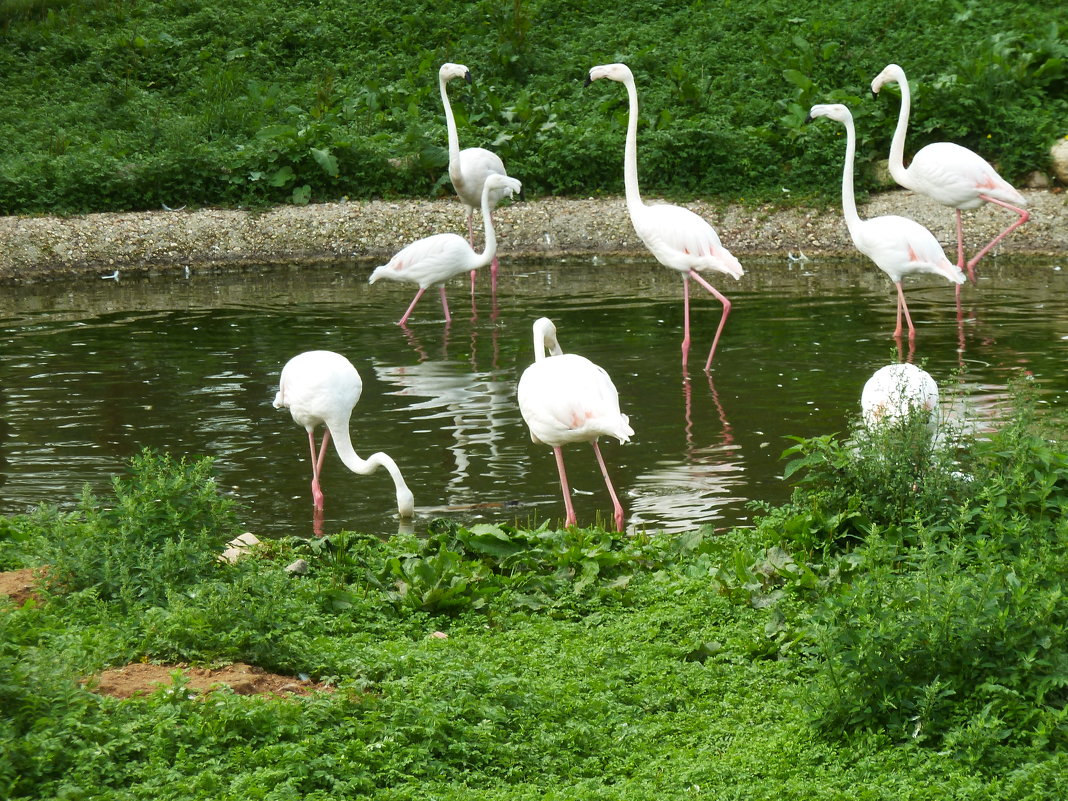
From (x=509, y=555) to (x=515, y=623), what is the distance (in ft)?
2.17

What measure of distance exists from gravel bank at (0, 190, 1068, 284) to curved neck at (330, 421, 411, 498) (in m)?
9.22

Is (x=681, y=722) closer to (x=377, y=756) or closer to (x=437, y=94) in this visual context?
(x=377, y=756)

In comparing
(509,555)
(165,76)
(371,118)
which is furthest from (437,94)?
(509,555)

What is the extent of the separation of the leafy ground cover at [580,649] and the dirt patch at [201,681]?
70 millimetres

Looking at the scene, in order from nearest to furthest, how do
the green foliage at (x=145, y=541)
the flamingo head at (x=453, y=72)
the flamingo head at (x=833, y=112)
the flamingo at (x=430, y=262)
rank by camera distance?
1. the green foliage at (x=145, y=541)
2. the flamingo head at (x=833, y=112)
3. the flamingo at (x=430, y=262)
4. the flamingo head at (x=453, y=72)

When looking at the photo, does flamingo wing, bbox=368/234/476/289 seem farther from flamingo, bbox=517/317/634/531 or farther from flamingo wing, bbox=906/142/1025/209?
flamingo, bbox=517/317/634/531

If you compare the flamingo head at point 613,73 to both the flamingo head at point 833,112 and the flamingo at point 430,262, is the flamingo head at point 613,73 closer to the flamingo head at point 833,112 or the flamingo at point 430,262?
the flamingo head at point 833,112

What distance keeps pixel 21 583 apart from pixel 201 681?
4.58ft

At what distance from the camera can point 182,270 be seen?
16.8 metres

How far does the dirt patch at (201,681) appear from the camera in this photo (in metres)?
4.27

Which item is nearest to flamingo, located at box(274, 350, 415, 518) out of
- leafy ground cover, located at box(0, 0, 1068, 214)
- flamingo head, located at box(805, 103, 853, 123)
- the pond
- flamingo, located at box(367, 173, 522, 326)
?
the pond

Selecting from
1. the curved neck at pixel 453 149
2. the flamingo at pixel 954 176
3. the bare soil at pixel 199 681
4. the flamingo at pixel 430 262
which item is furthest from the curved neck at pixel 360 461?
the flamingo at pixel 954 176

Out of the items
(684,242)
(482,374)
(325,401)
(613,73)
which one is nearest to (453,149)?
(613,73)

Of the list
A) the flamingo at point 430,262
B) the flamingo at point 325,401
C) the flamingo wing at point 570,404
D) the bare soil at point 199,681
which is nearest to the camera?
the bare soil at point 199,681
